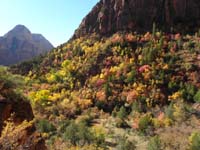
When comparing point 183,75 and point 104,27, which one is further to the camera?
point 104,27

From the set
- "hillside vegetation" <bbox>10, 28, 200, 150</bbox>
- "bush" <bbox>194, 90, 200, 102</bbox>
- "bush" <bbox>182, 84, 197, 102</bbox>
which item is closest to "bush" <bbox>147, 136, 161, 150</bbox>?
"hillside vegetation" <bbox>10, 28, 200, 150</bbox>

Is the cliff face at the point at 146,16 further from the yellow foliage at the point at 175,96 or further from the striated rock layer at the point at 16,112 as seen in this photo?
the striated rock layer at the point at 16,112

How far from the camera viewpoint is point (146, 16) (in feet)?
361

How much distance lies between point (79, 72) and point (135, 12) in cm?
2845

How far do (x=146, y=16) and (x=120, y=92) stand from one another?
1514 inches

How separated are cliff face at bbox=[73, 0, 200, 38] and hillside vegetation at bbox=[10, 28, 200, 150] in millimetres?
5303

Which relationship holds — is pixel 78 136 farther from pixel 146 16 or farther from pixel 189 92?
pixel 146 16

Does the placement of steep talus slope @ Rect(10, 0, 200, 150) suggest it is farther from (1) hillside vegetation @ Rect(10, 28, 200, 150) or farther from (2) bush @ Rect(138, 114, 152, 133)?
(1) hillside vegetation @ Rect(10, 28, 200, 150)

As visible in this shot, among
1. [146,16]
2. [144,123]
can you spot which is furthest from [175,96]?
[146,16]

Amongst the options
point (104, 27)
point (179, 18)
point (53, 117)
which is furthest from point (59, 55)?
point (53, 117)

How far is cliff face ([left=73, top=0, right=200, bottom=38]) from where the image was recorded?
105m

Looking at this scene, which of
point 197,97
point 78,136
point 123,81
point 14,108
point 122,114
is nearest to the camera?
point 14,108

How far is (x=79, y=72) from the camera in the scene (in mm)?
95688

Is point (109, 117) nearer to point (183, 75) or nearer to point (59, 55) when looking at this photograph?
point (183, 75)
